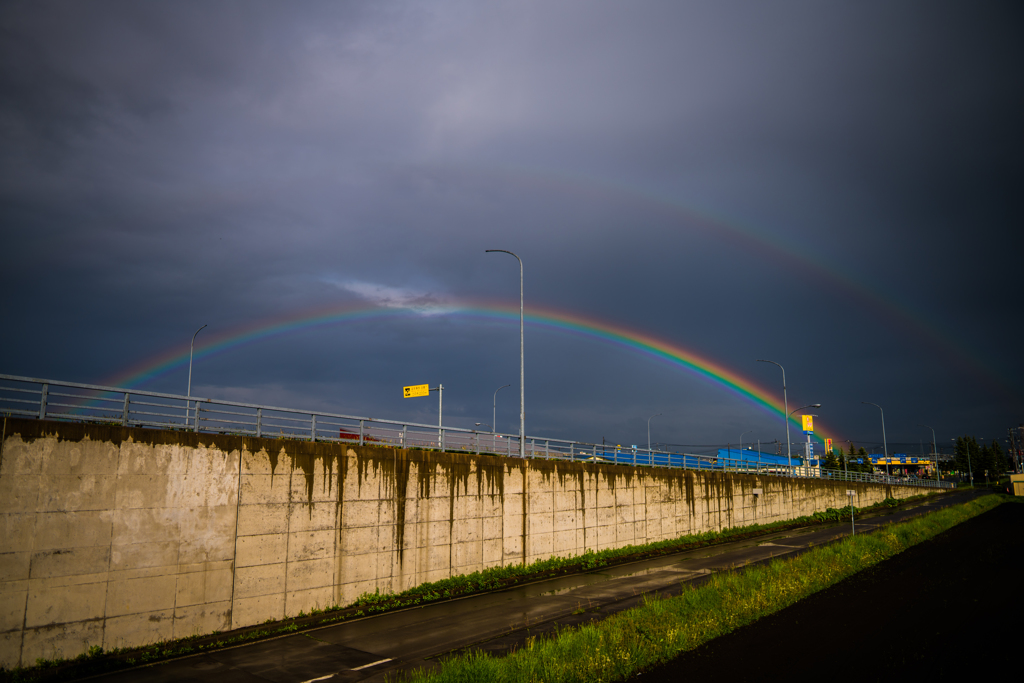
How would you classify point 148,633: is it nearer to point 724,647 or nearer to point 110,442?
point 110,442

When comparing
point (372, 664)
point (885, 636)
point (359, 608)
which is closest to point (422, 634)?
point (372, 664)

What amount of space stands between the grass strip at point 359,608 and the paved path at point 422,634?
555 millimetres

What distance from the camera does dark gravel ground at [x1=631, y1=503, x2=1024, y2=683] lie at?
10977 millimetres

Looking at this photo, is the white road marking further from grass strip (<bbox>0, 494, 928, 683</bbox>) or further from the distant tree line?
the distant tree line

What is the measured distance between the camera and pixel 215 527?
49.3 ft

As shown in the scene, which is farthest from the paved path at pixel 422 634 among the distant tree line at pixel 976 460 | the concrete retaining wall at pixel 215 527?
the distant tree line at pixel 976 460

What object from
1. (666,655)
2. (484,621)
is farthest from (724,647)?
(484,621)

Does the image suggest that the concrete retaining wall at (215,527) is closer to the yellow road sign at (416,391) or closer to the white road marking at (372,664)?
the white road marking at (372,664)

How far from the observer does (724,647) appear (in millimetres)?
12797

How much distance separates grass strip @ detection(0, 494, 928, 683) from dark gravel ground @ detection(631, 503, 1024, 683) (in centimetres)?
945

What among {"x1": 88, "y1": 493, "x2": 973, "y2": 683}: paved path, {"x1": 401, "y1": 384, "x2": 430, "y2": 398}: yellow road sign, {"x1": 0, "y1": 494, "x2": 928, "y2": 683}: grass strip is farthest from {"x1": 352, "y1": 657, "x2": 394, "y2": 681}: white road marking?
{"x1": 401, "y1": 384, "x2": 430, "y2": 398}: yellow road sign

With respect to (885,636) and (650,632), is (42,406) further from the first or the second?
(885,636)

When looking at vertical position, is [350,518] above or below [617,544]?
above

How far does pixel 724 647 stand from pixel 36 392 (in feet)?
51.0
